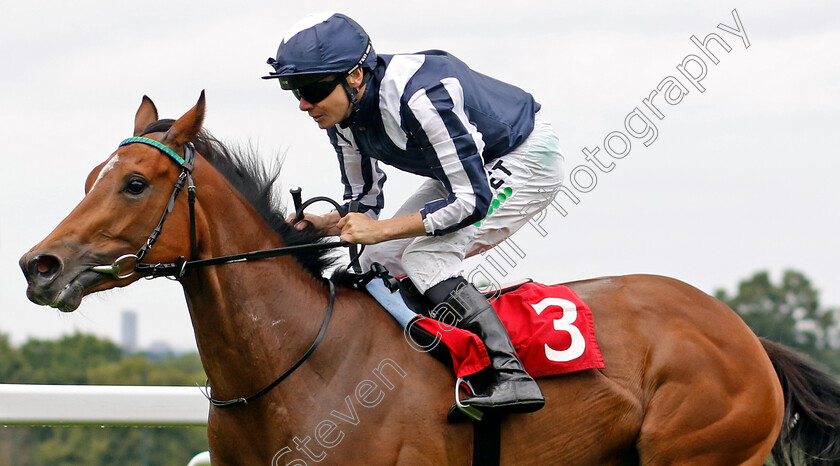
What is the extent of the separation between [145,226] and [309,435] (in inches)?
34.7

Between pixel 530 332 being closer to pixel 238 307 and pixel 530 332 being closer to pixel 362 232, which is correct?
pixel 362 232

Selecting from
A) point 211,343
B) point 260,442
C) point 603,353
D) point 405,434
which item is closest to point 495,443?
point 405,434

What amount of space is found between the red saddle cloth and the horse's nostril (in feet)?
4.12

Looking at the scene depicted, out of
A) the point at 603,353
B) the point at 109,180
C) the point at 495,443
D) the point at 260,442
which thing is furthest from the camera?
the point at 603,353

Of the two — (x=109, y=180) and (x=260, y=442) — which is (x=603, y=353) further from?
(x=109, y=180)

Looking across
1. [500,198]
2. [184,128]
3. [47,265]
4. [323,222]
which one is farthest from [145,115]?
[500,198]

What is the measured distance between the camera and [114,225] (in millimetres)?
2834

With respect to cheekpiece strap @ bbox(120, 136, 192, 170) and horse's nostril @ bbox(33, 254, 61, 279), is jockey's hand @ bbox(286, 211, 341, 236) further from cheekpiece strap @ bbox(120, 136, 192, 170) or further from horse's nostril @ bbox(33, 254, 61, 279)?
horse's nostril @ bbox(33, 254, 61, 279)

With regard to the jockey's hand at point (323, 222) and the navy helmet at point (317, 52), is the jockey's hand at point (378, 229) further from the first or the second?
the navy helmet at point (317, 52)

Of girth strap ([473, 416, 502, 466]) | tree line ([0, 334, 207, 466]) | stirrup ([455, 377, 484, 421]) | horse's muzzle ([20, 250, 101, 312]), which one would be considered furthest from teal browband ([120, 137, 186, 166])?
tree line ([0, 334, 207, 466])

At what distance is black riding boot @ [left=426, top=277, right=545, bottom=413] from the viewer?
3.15 metres

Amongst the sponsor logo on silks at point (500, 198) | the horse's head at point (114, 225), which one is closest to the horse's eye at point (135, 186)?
the horse's head at point (114, 225)

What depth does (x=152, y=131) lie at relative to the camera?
10.1 feet

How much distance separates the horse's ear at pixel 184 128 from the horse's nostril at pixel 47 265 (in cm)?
54
